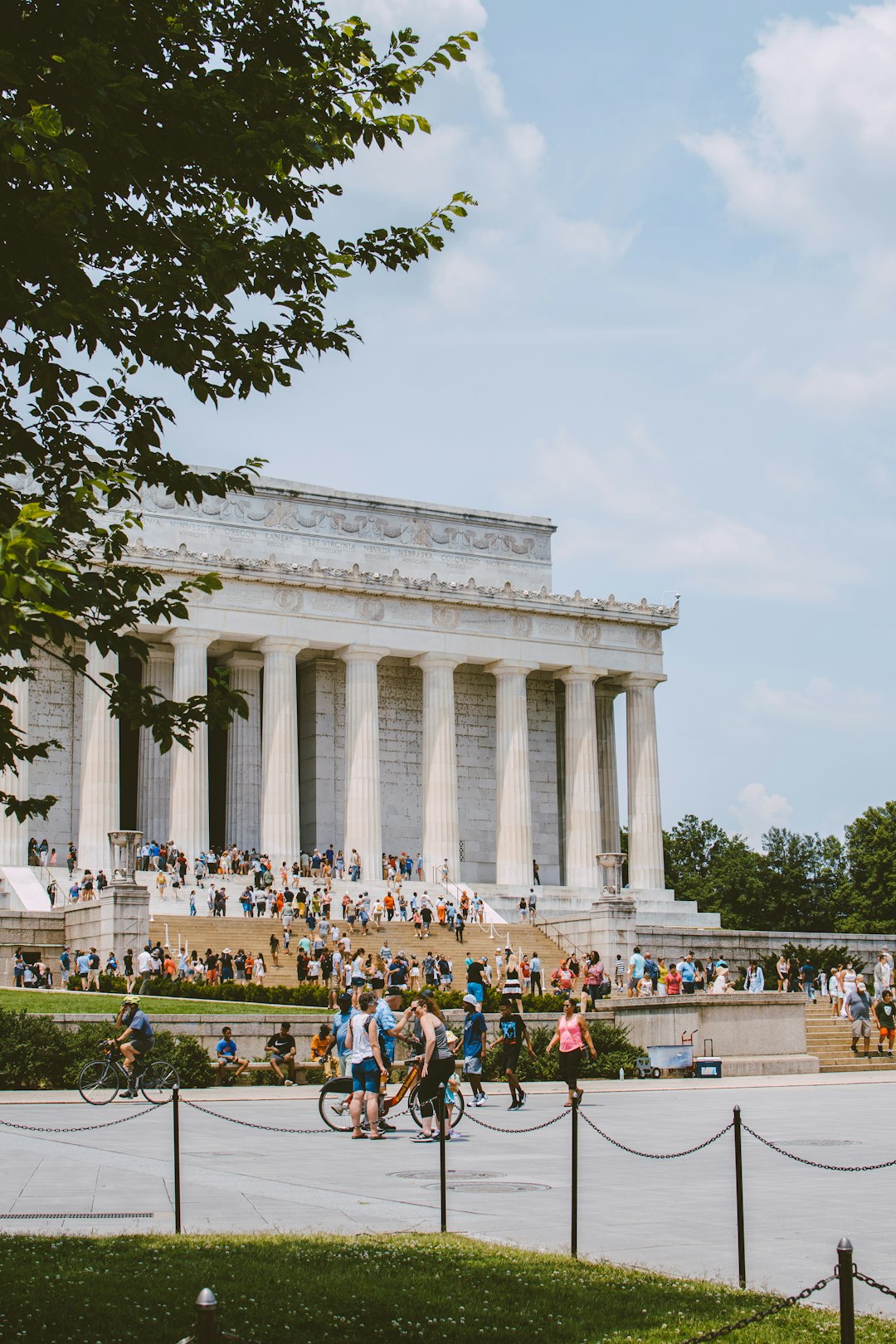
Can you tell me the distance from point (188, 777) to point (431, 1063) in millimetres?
46013

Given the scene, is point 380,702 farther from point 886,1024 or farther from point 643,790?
point 886,1024

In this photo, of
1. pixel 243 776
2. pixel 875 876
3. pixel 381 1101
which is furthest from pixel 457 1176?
pixel 875 876

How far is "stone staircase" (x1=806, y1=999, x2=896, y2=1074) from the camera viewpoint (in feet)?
134

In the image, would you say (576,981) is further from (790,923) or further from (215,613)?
(790,923)

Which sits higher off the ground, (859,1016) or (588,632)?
(588,632)

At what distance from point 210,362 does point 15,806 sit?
352 cm

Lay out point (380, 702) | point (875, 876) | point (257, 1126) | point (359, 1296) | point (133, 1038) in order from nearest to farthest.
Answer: point (359, 1296) < point (257, 1126) < point (133, 1038) < point (380, 702) < point (875, 876)

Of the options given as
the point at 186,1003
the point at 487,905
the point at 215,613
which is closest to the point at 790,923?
the point at 487,905

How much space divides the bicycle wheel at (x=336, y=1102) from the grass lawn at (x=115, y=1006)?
34.2ft

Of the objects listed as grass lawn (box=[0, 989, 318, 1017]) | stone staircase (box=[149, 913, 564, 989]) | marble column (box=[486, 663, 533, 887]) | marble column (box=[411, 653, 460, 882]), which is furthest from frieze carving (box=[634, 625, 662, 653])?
grass lawn (box=[0, 989, 318, 1017])

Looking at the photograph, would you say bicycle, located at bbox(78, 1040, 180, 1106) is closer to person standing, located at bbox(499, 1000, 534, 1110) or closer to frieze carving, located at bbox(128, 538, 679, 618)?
person standing, located at bbox(499, 1000, 534, 1110)

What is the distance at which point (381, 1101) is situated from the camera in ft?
75.2

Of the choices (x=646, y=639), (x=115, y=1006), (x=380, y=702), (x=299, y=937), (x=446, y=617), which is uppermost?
(x=446, y=617)

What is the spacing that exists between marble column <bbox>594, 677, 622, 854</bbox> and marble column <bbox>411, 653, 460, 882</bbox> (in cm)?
1087
